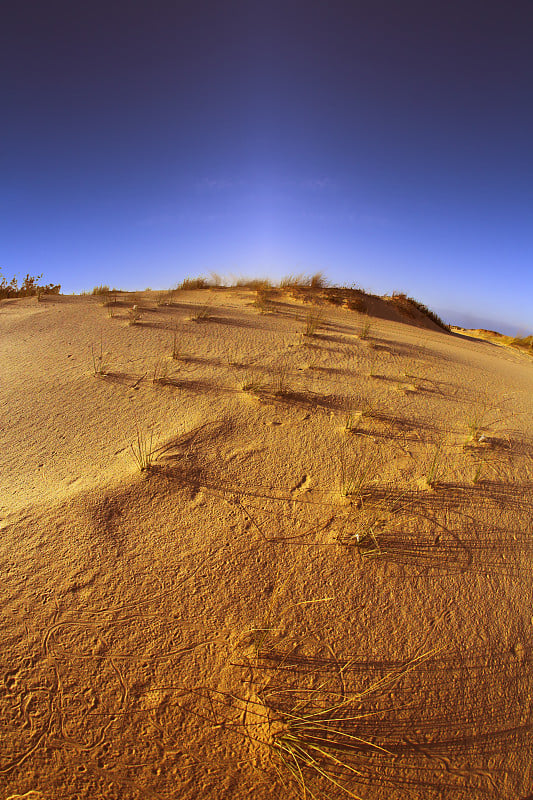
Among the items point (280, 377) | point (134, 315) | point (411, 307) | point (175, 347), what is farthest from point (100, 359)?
point (411, 307)

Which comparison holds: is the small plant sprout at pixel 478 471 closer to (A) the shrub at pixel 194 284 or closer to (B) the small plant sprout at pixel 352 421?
(B) the small plant sprout at pixel 352 421

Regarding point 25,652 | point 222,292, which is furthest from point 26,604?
point 222,292

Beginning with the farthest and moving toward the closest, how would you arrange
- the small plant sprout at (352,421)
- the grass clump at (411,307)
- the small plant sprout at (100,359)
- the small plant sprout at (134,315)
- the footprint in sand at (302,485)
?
1. the grass clump at (411,307)
2. the small plant sprout at (134,315)
3. the small plant sprout at (100,359)
4. the small plant sprout at (352,421)
5. the footprint in sand at (302,485)

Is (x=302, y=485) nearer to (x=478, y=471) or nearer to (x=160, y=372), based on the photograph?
(x=478, y=471)

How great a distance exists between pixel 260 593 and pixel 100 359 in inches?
131

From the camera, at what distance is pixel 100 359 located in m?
4.38

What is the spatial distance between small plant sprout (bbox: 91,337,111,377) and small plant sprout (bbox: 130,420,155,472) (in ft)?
3.70

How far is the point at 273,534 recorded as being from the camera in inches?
89.6

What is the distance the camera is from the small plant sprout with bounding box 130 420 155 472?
267 centimetres

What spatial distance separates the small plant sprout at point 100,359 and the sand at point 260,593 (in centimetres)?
16

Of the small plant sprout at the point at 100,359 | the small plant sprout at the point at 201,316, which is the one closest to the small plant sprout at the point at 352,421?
the small plant sprout at the point at 100,359

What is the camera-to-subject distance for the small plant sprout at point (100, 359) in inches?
159

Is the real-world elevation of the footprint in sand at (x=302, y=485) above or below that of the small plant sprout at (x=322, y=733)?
above

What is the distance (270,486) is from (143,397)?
1.64 meters
